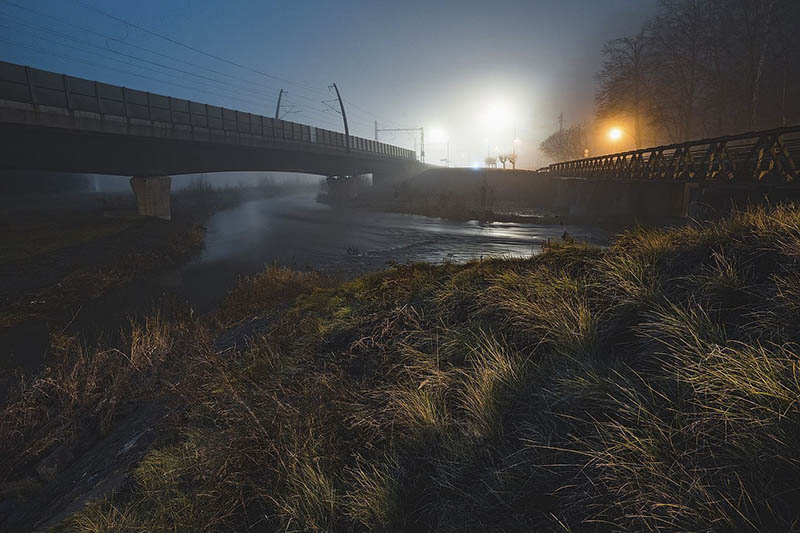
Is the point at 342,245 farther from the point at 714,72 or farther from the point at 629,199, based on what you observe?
the point at 714,72

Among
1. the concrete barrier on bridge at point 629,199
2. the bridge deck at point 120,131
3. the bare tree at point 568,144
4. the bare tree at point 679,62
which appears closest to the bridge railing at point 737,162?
→ the concrete barrier on bridge at point 629,199

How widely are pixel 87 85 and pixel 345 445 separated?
82.3 feet

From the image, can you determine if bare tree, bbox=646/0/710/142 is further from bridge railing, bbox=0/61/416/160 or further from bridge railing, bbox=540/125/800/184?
bridge railing, bbox=0/61/416/160

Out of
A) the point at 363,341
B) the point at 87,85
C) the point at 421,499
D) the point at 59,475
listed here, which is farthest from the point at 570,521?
the point at 87,85

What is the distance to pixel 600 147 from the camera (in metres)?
69.1

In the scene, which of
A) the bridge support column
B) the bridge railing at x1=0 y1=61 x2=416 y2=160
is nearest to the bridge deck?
the bridge railing at x1=0 y1=61 x2=416 y2=160

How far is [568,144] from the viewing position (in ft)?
267

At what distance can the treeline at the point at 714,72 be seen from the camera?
82.0ft

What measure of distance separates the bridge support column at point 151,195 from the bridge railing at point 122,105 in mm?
4576

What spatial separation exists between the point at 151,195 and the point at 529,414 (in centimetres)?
3053

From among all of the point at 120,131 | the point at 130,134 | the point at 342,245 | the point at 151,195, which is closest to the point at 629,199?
the point at 342,245

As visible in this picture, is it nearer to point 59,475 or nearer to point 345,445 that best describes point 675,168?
point 345,445

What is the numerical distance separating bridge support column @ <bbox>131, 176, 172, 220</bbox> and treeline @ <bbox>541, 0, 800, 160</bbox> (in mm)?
42045

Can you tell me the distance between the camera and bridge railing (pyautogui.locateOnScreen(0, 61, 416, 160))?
1631 cm
